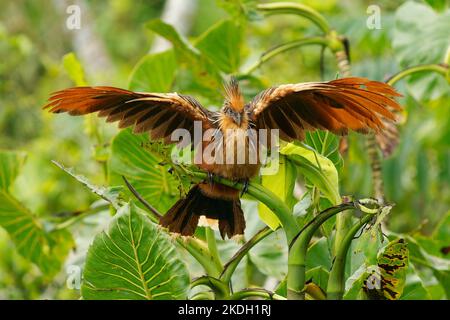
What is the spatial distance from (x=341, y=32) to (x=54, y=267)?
125 cm

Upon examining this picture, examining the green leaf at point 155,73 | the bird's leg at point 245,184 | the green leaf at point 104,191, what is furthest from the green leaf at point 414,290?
the green leaf at point 155,73

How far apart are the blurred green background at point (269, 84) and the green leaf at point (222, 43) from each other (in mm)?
60

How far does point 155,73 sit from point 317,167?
766 mm

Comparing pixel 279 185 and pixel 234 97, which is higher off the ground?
pixel 234 97

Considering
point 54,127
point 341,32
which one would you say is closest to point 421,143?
point 341,32

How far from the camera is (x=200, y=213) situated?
44.9 inches

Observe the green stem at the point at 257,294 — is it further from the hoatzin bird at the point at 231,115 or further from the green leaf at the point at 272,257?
the green leaf at the point at 272,257

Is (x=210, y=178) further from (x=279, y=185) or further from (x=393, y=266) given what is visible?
(x=393, y=266)

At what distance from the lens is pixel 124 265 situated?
1054 mm

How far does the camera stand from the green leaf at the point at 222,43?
5.83 feet

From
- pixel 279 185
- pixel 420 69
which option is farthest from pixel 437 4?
pixel 279 185

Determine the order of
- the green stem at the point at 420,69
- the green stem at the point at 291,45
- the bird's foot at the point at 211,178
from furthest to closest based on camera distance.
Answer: the green stem at the point at 291,45
the green stem at the point at 420,69
the bird's foot at the point at 211,178

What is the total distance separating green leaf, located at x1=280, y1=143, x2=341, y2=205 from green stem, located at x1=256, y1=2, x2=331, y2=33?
0.56 meters
